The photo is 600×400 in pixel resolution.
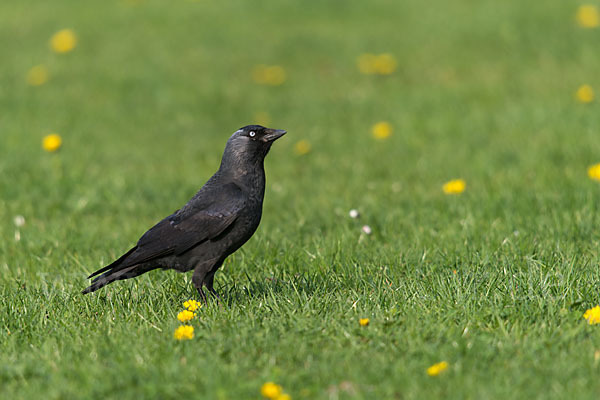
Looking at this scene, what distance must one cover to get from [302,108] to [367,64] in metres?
1.62

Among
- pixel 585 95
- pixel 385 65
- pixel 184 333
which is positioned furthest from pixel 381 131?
pixel 184 333

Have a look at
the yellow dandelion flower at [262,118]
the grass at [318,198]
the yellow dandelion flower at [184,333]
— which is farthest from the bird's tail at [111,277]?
the yellow dandelion flower at [262,118]

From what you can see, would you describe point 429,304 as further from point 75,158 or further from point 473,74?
point 473,74

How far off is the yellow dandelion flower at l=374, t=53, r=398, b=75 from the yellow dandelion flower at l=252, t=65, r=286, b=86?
54.4 inches

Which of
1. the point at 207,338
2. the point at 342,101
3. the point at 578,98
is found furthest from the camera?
the point at 342,101

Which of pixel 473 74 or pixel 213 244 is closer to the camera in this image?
pixel 213 244

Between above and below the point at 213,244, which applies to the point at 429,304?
below

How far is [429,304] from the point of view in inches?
154

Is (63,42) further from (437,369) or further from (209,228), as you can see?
(437,369)

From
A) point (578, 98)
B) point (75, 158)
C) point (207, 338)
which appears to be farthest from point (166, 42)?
point (207, 338)

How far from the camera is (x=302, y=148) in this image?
324 inches

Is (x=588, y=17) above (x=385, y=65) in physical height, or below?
above

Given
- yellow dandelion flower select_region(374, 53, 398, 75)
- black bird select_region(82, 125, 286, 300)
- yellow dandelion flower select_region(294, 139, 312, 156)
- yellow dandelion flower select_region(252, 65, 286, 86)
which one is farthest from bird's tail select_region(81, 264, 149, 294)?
yellow dandelion flower select_region(374, 53, 398, 75)

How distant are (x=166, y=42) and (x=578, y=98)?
250 inches
